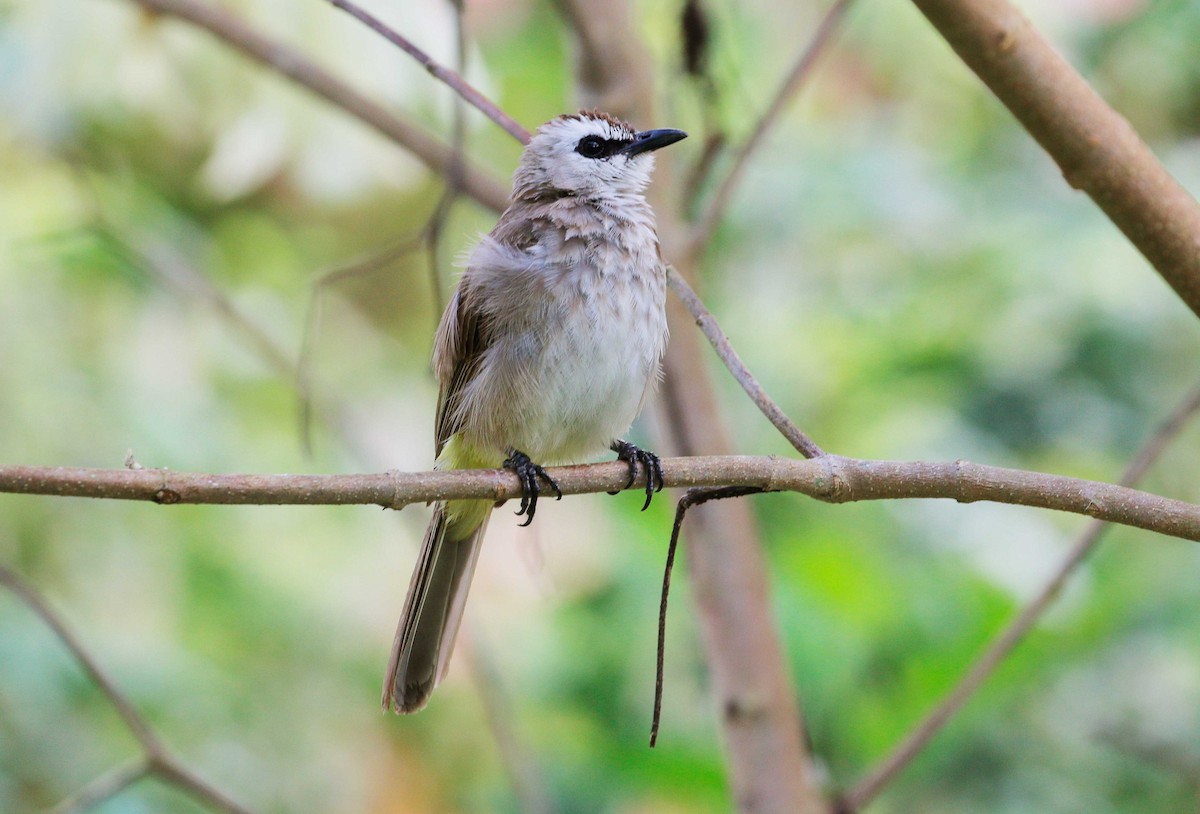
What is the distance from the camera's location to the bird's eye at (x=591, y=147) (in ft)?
9.90

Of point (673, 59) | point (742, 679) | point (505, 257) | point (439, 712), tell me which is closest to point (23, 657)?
point (439, 712)

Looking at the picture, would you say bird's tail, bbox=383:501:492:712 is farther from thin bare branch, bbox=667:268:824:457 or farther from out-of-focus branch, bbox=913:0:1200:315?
out-of-focus branch, bbox=913:0:1200:315

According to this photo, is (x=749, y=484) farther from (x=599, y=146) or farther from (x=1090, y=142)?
(x=599, y=146)

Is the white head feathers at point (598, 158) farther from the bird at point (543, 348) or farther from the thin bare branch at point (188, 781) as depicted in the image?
the thin bare branch at point (188, 781)

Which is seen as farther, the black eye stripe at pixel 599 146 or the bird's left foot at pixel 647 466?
the black eye stripe at pixel 599 146

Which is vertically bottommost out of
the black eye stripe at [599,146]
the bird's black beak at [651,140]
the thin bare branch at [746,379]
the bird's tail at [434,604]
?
the thin bare branch at [746,379]

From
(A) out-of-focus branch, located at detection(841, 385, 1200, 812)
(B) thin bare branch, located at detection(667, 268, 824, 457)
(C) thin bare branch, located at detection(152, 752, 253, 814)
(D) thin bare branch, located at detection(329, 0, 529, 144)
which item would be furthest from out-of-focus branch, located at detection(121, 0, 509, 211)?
(A) out-of-focus branch, located at detection(841, 385, 1200, 812)

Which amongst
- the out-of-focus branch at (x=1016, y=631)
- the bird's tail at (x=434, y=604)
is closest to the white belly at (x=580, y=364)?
the bird's tail at (x=434, y=604)

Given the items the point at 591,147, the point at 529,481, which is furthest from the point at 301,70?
the point at 529,481

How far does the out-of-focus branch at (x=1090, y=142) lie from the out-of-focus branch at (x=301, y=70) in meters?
1.32

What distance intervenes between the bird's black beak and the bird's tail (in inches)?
36.3

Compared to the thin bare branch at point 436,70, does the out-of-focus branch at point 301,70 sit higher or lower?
higher

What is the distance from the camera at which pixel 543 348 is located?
272 centimetres

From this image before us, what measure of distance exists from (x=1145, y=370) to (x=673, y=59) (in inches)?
82.6
